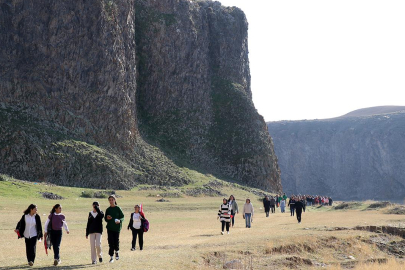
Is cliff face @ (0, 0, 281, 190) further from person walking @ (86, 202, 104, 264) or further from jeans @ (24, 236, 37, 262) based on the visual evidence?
person walking @ (86, 202, 104, 264)

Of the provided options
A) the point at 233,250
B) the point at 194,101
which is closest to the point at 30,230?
the point at 233,250

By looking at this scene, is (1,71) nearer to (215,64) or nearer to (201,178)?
(201,178)

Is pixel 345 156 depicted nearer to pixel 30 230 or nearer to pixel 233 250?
pixel 233 250

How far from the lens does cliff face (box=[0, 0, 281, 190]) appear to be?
7494 centimetres

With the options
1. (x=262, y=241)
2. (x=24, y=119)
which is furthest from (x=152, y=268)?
(x=24, y=119)

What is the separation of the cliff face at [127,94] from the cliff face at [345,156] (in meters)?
65.7

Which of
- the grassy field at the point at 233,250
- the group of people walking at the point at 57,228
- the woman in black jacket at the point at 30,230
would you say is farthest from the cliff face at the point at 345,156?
the woman in black jacket at the point at 30,230

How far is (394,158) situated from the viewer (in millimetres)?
177125

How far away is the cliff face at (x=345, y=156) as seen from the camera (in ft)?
577

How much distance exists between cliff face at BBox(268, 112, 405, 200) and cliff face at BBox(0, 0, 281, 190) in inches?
2588

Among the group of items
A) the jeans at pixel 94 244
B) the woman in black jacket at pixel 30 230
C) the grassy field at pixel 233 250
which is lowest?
the grassy field at pixel 233 250

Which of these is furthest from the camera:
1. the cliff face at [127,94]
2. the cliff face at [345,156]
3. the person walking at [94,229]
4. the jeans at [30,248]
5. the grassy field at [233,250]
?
the cliff face at [345,156]

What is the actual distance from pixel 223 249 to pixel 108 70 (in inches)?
2681

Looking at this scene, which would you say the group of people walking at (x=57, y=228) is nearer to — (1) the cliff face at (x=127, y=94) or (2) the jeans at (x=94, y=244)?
(2) the jeans at (x=94, y=244)
